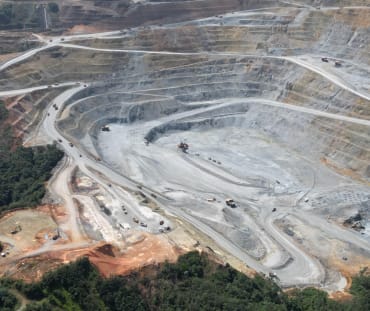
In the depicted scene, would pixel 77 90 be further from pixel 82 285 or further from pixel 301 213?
pixel 82 285

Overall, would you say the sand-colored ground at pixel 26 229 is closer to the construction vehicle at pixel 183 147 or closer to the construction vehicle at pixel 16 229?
the construction vehicle at pixel 16 229

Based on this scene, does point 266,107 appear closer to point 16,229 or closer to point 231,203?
point 231,203

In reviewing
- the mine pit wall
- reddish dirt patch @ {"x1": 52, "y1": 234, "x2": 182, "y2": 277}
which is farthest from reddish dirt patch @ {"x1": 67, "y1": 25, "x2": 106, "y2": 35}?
reddish dirt patch @ {"x1": 52, "y1": 234, "x2": 182, "y2": 277}

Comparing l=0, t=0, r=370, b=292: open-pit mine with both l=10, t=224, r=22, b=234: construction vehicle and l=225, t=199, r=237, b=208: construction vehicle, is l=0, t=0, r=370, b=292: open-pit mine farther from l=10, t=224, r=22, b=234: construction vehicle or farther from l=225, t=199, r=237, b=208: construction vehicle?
l=10, t=224, r=22, b=234: construction vehicle

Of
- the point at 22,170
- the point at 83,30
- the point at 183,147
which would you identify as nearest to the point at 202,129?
the point at 183,147

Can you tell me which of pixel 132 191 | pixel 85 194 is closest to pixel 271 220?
pixel 132 191

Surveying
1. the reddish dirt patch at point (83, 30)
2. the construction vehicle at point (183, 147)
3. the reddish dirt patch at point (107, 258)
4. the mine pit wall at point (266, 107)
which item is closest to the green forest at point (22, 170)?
the mine pit wall at point (266, 107)

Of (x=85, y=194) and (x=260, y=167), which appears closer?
(x=85, y=194)
